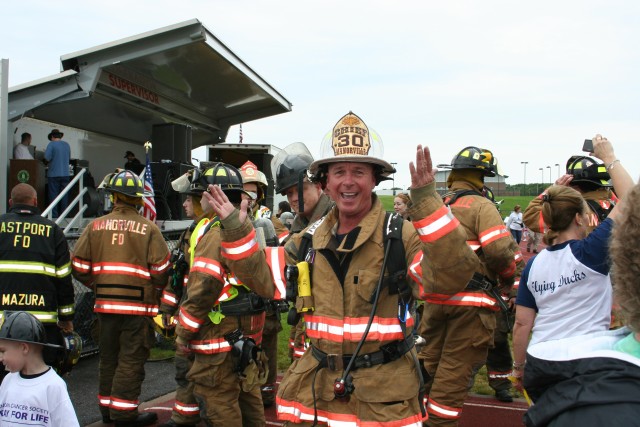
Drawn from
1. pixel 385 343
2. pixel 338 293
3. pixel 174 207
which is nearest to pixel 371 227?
pixel 338 293

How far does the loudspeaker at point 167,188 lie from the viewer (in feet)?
34.5

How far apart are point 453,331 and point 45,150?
276 inches

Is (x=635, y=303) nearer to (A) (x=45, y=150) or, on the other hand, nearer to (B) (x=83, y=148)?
(A) (x=45, y=150)

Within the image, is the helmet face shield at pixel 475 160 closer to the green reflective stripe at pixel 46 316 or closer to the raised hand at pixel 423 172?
the raised hand at pixel 423 172

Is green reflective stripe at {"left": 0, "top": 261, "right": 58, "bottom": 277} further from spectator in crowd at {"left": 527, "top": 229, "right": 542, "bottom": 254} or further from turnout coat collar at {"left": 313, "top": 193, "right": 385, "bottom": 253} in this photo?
spectator in crowd at {"left": 527, "top": 229, "right": 542, "bottom": 254}

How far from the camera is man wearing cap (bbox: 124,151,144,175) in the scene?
11.4 m

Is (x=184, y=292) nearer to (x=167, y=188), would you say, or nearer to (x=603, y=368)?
(x=603, y=368)

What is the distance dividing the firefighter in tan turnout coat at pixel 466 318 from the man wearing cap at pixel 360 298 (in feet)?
6.69

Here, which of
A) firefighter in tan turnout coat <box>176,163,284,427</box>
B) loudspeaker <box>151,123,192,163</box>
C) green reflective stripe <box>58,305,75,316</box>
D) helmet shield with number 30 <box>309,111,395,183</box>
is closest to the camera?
helmet shield with number 30 <box>309,111,395,183</box>

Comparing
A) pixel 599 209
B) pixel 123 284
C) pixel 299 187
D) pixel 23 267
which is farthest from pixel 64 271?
pixel 599 209

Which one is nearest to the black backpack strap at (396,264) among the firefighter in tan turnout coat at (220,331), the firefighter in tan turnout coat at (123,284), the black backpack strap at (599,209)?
the firefighter in tan turnout coat at (220,331)

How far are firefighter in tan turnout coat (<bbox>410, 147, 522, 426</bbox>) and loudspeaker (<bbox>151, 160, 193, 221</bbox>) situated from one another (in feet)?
21.8

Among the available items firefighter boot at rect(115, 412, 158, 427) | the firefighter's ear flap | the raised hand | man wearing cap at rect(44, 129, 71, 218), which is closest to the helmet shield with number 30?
the raised hand

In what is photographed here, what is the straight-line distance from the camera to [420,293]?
2.56m
